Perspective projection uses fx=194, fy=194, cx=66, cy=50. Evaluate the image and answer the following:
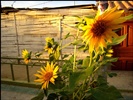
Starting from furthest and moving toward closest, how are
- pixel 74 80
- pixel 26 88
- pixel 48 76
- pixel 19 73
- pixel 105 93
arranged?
1. pixel 19 73
2. pixel 26 88
3. pixel 48 76
4. pixel 105 93
5. pixel 74 80

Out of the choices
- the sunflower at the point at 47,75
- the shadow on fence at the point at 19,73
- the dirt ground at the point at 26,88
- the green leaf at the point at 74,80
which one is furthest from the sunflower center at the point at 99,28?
the dirt ground at the point at 26,88

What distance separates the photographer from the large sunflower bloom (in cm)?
75

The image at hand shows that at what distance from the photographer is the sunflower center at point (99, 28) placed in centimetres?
76

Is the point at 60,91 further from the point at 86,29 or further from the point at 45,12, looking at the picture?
the point at 45,12

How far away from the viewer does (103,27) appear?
2.48 feet

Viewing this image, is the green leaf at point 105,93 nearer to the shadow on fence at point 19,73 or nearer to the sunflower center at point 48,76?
the sunflower center at point 48,76

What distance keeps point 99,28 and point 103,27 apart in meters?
0.02

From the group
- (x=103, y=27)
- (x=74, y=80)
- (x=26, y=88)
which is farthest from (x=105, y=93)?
(x=26, y=88)

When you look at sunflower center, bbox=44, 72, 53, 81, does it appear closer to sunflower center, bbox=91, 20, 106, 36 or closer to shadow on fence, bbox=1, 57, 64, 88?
sunflower center, bbox=91, 20, 106, 36

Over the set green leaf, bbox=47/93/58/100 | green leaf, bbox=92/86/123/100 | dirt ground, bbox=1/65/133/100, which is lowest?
dirt ground, bbox=1/65/133/100

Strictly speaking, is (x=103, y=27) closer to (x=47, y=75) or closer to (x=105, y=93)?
(x=105, y=93)

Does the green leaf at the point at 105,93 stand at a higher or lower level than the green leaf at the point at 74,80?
lower

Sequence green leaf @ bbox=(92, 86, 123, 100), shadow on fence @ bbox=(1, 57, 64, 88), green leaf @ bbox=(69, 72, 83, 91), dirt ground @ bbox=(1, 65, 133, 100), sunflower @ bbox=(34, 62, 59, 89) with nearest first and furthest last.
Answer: green leaf @ bbox=(69, 72, 83, 91) < green leaf @ bbox=(92, 86, 123, 100) < sunflower @ bbox=(34, 62, 59, 89) < dirt ground @ bbox=(1, 65, 133, 100) < shadow on fence @ bbox=(1, 57, 64, 88)

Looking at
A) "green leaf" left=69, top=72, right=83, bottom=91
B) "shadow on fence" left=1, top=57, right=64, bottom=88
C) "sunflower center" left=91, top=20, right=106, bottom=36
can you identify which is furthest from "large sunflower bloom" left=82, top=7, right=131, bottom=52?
"shadow on fence" left=1, top=57, right=64, bottom=88
